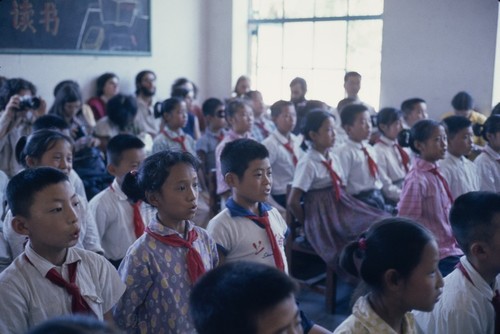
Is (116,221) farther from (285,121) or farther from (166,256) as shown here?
(285,121)

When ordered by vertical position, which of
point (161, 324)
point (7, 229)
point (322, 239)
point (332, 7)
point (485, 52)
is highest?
point (332, 7)

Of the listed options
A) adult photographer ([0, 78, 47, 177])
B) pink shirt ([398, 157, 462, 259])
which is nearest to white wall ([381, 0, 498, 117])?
pink shirt ([398, 157, 462, 259])

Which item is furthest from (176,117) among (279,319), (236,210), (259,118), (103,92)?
(279,319)

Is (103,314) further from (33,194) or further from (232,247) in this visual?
(232,247)

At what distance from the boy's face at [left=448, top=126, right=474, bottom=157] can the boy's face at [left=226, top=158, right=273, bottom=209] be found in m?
1.41

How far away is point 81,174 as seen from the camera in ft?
11.3

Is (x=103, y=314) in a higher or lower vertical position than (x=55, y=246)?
lower

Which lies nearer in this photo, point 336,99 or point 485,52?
point 485,52

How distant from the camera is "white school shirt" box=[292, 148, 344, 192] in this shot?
3076 mm

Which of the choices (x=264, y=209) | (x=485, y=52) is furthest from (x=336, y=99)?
(x=264, y=209)

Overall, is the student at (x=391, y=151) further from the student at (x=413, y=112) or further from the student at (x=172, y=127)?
the student at (x=172, y=127)

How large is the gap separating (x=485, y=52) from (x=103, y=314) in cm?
472

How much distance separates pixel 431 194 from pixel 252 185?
104 centimetres

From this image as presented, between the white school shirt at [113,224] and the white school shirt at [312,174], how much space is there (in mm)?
1043
